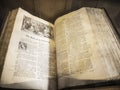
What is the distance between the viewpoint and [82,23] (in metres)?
0.73

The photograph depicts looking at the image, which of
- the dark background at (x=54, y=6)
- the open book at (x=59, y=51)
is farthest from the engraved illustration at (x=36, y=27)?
the dark background at (x=54, y=6)

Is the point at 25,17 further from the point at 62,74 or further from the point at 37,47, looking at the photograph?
the point at 62,74

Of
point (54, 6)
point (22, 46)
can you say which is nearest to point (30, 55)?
point (22, 46)

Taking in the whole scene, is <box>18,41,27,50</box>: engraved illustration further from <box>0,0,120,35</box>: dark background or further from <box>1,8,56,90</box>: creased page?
<box>0,0,120,35</box>: dark background

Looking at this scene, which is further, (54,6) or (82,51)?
(54,6)

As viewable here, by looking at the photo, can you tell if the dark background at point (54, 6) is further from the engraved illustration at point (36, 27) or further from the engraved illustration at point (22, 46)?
the engraved illustration at point (22, 46)

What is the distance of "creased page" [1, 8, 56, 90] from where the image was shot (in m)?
0.56

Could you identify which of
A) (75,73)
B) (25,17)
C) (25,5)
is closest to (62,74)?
(75,73)

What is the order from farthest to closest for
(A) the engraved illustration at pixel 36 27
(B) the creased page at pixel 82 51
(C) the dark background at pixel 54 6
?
(C) the dark background at pixel 54 6
(A) the engraved illustration at pixel 36 27
(B) the creased page at pixel 82 51

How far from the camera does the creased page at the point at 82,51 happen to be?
549 millimetres

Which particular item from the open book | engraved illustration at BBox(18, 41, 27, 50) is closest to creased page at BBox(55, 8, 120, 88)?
the open book

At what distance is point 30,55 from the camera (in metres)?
0.64

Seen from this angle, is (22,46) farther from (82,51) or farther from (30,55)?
(82,51)

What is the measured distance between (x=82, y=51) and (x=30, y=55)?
201 millimetres
